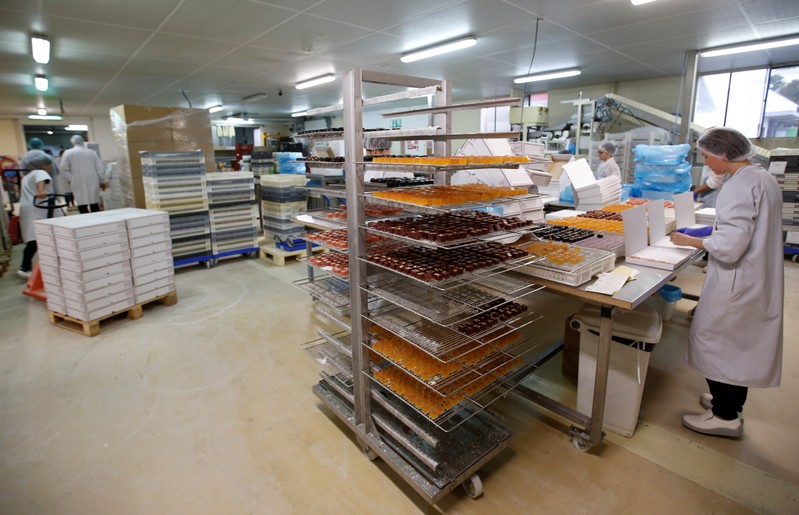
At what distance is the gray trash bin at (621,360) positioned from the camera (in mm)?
2113

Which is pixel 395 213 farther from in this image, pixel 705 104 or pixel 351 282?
pixel 705 104

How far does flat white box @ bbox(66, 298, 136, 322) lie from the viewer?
3512 mm

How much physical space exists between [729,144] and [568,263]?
106cm

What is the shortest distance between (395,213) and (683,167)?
4.22m

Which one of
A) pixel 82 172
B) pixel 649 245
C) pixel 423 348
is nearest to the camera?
pixel 423 348

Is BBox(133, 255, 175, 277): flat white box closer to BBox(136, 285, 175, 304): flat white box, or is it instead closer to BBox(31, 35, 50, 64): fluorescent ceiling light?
BBox(136, 285, 175, 304): flat white box

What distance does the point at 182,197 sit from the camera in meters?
5.16

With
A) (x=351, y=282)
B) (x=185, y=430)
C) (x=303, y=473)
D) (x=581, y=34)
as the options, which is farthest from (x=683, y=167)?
(x=185, y=430)

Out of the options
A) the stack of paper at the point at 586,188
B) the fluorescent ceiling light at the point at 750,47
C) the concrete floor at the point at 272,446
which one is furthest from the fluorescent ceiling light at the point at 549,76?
the concrete floor at the point at 272,446

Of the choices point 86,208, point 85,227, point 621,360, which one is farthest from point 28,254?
point 621,360

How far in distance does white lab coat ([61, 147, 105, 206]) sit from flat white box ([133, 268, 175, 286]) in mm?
3765

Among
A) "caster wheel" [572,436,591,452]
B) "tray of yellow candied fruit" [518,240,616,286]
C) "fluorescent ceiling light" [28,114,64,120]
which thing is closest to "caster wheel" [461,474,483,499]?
"caster wheel" [572,436,591,452]

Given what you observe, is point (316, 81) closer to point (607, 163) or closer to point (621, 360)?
point (607, 163)

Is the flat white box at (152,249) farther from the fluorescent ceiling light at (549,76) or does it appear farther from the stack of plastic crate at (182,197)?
the fluorescent ceiling light at (549,76)
